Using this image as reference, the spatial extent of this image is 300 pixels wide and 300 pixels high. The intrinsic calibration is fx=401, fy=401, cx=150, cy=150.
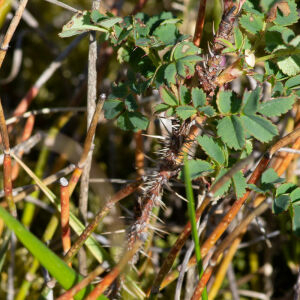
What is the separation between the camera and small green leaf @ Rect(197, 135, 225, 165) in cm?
59

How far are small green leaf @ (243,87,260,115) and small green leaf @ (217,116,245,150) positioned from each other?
18 mm

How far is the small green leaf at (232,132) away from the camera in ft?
1.82

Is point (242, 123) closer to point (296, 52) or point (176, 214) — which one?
point (296, 52)

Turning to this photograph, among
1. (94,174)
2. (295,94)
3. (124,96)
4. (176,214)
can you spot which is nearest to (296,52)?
(295,94)

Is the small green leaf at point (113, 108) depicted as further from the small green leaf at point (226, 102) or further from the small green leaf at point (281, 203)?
the small green leaf at point (281, 203)

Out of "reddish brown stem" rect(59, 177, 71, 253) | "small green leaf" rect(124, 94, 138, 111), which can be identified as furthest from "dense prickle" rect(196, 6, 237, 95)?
"reddish brown stem" rect(59, 177, 71, 253)

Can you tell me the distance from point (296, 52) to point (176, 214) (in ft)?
2.33

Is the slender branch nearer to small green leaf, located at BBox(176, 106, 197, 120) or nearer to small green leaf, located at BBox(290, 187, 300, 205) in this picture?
small green leaf, located at BBox(176, 106, 197, 120)

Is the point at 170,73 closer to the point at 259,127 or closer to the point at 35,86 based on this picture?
the point at 259,127

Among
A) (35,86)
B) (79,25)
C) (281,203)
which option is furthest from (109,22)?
(35,86)

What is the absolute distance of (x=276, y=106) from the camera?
1.87 feet

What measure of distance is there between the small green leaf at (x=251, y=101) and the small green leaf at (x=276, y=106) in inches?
0.6

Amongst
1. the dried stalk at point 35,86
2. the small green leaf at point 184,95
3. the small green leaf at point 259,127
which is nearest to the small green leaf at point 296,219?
the small green leaf at point 259,127

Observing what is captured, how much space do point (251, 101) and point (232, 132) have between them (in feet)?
0.16
